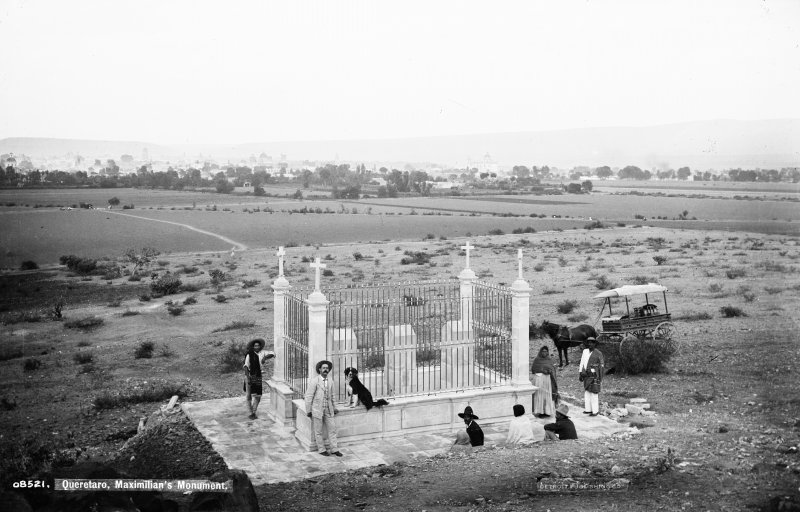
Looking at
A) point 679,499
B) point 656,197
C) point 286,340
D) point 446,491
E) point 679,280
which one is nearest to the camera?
point 679,499

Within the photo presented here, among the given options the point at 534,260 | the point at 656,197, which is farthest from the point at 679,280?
the point at 656,197

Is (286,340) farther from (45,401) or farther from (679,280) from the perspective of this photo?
(679,280)

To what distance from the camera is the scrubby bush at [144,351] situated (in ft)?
73.2

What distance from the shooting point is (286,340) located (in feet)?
49.7

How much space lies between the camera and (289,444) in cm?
1381

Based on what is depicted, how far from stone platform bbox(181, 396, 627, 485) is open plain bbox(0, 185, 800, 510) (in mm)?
396

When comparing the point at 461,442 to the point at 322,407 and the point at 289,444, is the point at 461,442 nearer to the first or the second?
the point at 322,407

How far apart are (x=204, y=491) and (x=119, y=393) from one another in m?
9.45

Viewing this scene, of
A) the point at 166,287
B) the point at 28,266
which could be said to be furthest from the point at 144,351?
the point at 28,266

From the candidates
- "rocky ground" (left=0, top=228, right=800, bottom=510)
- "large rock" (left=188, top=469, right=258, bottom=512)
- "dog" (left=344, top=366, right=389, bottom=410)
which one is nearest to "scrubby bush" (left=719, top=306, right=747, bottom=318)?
"rocky ground" (left=0, top=228, right=800, bottom=510)

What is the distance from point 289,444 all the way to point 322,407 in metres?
1.13

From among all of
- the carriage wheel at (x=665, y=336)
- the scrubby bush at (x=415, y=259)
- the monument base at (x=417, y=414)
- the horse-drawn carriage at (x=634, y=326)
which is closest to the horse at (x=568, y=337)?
the horse-drawn carriage at (x=634, y=326)

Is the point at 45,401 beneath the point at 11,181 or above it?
beneath

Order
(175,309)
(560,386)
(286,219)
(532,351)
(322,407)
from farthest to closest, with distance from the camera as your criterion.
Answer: (286,219) → (175,309) → (532,351) → (560,386) → (322,407)
